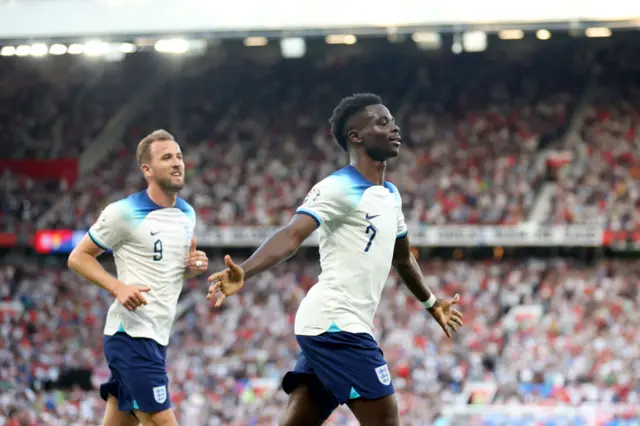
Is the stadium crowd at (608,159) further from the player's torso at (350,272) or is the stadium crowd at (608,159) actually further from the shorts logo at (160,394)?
the player's torso at (350,272)

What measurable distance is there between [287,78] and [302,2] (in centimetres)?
490

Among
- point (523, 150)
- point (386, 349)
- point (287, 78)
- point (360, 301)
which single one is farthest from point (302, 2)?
point (360, 301)

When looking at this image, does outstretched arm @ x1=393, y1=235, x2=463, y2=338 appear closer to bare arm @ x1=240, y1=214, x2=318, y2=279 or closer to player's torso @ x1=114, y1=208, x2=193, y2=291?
bare arm @ x1=240, y1=214, x2=318, y2=279

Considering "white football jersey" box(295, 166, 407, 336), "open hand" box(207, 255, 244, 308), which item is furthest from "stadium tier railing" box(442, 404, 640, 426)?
"open hand" box(207, 255, 244, 308)

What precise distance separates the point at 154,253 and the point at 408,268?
1747 mm

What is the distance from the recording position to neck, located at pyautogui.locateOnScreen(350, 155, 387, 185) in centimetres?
606

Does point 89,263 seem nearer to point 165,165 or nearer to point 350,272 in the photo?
point 165,165

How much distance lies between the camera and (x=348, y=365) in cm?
575

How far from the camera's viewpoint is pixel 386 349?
70.8ft

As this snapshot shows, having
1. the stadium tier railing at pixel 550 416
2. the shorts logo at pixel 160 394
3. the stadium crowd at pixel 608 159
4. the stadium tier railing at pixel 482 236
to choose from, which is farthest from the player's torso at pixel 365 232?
the stadium crowd at pixel 608 159

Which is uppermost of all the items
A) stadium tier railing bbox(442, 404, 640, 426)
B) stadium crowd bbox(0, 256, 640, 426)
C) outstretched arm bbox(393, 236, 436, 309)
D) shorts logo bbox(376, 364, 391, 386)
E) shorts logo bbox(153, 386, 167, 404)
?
outstretched arm bbox(393, 236, 436, 309)

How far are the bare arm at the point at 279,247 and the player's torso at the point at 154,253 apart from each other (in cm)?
171

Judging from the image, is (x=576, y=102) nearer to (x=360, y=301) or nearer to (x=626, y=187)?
(x=626, y=187)

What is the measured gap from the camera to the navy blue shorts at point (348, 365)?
5738 millimetres
